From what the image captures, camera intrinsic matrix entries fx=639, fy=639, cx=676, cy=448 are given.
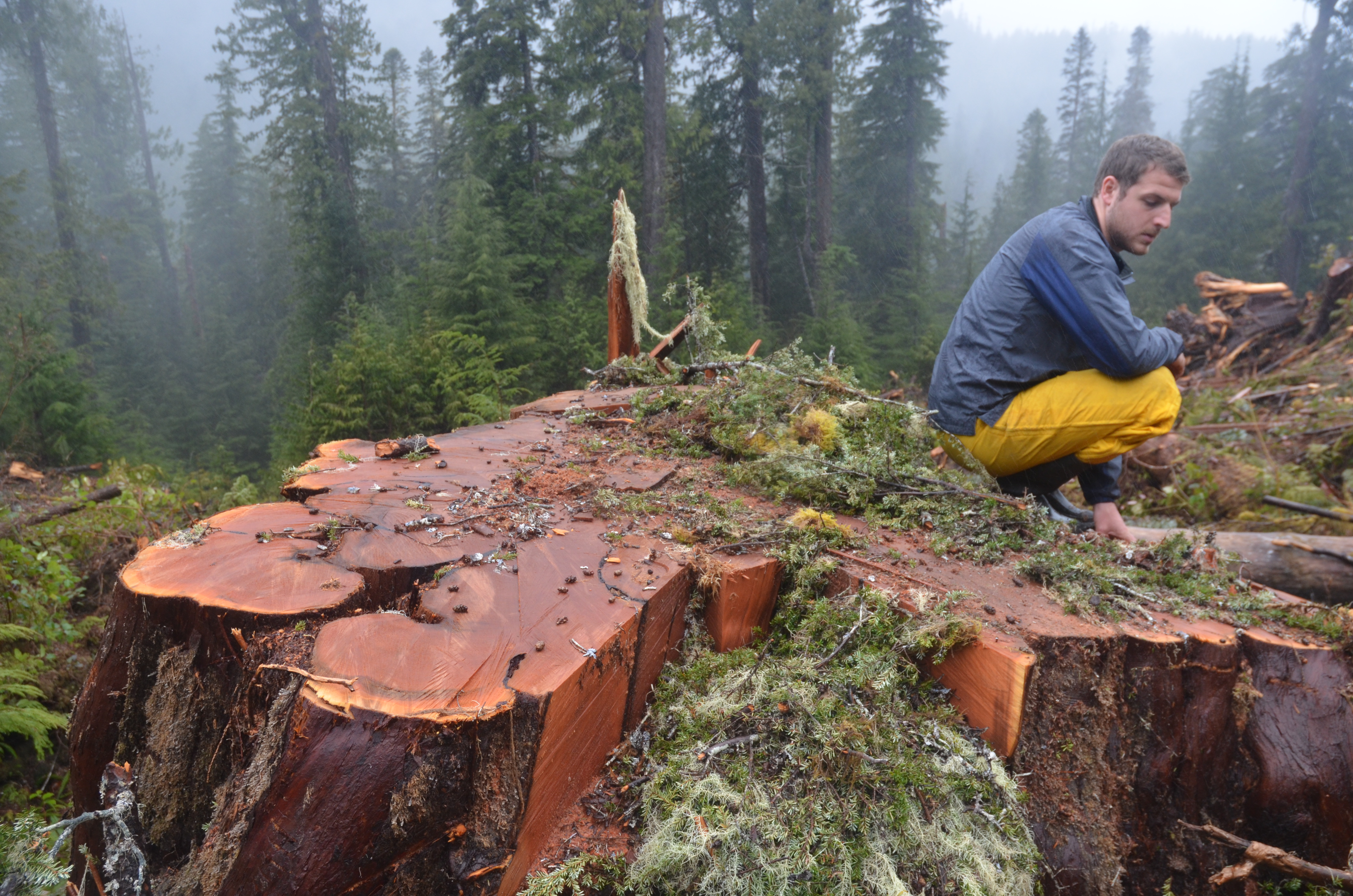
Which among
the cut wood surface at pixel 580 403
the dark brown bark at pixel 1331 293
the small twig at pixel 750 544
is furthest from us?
the dark brown bark at pixel 1331 293

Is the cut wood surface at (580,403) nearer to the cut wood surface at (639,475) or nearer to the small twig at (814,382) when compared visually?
the small twig at (814,382)

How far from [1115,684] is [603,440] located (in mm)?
2496

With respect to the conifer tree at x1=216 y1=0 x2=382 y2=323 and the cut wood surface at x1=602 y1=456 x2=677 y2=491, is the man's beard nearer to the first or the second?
the cut wood surface at x1=602 y1=456 x2=677 y2=491

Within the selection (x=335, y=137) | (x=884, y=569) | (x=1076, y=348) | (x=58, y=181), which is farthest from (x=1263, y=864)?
(x=58, y=181)

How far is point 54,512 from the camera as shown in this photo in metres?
4.93

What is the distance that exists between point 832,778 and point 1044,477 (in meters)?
2.29

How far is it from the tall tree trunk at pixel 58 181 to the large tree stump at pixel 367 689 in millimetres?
23934

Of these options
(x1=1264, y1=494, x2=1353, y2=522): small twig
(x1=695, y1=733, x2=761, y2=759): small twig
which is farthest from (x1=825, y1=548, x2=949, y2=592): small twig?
(x1=1264, y1=494, x2=1353, y2=522): small twig

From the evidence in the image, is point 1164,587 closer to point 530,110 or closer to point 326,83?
point 530,110

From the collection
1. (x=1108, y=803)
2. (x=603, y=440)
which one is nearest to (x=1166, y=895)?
(x=1108, y=803)

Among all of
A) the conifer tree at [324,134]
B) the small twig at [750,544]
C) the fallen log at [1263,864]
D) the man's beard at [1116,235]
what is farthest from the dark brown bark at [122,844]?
the conifer tree at [324,134]

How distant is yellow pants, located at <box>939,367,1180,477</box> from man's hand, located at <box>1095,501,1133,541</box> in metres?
0.23

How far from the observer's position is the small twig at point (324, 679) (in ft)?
4.45

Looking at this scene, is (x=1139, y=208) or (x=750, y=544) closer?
(x=750, y=544)
